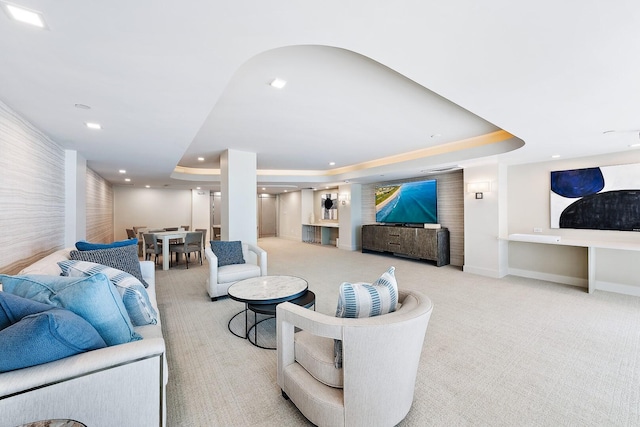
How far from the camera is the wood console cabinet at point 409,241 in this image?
6137 millimetres

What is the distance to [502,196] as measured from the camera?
5191 millimetres

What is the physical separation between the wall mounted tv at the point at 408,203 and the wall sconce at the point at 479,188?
1.05 m

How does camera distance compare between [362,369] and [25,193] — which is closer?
[362,369]

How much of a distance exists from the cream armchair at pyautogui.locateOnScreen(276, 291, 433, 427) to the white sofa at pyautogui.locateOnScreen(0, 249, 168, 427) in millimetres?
760

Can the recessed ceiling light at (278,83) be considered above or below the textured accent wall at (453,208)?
above

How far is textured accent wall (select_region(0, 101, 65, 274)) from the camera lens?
235 cm

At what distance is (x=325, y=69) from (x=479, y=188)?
4.42 m

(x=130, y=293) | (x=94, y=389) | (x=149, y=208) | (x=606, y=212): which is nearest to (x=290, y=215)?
(x=149, y=208)

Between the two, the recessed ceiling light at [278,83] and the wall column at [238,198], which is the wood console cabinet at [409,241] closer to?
the wall column at [238,198]

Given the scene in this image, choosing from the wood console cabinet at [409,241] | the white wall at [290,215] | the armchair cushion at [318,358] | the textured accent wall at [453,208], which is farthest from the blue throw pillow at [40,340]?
the white wall at [290,215]

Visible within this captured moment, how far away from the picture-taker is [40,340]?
1034 millimetres

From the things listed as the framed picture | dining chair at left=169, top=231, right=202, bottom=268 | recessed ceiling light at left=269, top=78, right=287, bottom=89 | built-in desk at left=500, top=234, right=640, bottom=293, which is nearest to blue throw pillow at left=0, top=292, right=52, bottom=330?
recessed ceiling light at left=269, top=78, right=287, bottom=89

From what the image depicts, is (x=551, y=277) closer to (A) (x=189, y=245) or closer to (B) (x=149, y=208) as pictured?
(A) (x=189, y=245)

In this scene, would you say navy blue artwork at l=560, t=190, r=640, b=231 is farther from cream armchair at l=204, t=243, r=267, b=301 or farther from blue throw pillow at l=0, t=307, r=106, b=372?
blue throw pillow at l=0, t=307, r=106, b=372
